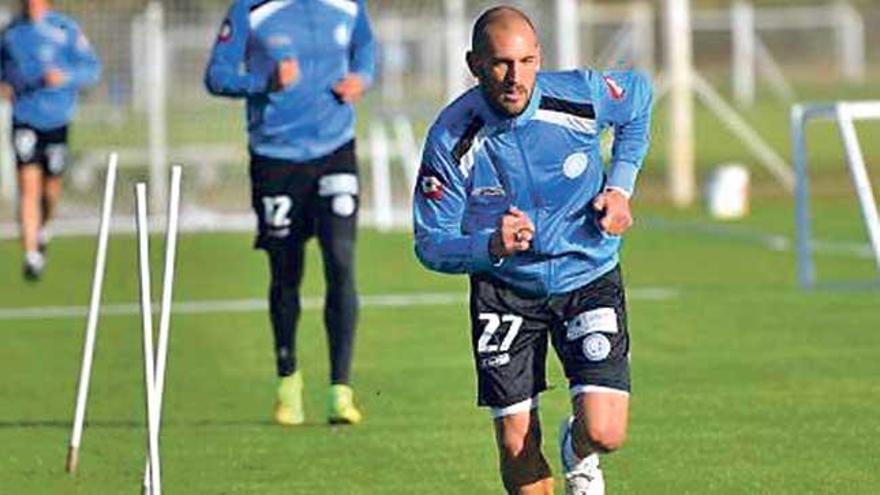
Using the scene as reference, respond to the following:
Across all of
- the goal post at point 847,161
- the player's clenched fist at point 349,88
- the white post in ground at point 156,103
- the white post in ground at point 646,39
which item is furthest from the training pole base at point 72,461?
the white post in ground at point 646,39

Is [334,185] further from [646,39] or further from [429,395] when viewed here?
[646,39]

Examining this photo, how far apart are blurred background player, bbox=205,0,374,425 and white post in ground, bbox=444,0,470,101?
55.6 feet

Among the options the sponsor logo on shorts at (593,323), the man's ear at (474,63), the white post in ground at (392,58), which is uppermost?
the man's ear at (474,63)

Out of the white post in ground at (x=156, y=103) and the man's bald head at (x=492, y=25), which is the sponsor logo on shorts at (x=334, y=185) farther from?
the white post in ground at (x=156, y=103)

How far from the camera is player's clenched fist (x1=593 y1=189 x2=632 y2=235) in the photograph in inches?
352

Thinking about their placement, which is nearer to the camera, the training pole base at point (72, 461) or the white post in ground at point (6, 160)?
the training pole base at point (72, 461)

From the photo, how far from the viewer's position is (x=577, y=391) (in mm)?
9234

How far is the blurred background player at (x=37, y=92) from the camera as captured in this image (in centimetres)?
2216

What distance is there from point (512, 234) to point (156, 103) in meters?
23.4

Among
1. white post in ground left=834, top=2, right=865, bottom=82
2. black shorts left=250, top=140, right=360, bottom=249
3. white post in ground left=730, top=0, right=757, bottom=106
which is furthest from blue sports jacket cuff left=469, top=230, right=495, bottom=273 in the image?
white post in ground left=834, top=2, right=865, bottom=82

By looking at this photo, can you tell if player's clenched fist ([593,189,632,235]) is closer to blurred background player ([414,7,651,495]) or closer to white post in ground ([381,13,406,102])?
blurred background player ([414,7,651,495])

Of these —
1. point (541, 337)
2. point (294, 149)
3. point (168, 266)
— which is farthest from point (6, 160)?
point (541, 337)

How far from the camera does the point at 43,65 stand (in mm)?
22266

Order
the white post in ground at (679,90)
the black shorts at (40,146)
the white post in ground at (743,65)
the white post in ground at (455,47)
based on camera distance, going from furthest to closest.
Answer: the white post in ground at (743,65)
the white post in ground at (455,47)
the white post in ground at (679,90)
the black shorts at (40,146)
